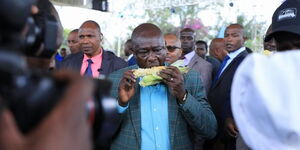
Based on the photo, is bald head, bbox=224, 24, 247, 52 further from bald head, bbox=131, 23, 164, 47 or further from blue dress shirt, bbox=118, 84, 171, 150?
blue dress shirt, bbox=118, 84, 171, 150

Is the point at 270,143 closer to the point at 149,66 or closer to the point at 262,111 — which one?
the point at 262,111

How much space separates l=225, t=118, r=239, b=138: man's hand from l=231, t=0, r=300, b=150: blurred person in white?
6.21ft

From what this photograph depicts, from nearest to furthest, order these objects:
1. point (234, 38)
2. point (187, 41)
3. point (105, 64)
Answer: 1. point (105, 64)
2. point (234, 38)
3. point (187, 41)

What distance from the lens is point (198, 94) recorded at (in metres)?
2.71

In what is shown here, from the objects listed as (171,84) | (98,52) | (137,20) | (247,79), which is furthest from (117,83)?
(137,20)

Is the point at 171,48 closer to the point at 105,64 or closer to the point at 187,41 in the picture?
the point at 105,64

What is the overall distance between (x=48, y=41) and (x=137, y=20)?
16.4 m

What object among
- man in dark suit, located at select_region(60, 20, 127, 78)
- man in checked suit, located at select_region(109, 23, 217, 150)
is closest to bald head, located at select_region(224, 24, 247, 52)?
man in dark suit, located at select_region(60, 20, 127, 78)

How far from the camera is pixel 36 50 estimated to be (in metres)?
1.12

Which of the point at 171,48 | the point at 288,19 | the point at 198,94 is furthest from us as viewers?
the point at 171,48

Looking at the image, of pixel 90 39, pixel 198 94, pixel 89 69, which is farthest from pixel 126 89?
pixel 90 39

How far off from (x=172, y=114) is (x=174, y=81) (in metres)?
0.22

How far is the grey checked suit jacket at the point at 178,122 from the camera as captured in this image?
2514 millimetres

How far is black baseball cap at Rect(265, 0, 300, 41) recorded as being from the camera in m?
1.71
